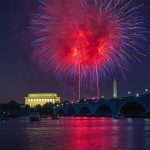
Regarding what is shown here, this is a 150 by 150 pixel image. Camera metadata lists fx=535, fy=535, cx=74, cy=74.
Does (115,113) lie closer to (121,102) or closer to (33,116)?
(121,102)

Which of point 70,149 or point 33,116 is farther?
point 33,116

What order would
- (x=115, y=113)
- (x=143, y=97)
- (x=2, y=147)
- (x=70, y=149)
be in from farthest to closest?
(x=115, y=113), (x=143, y=97), (x=2, y=147), (x=70, y=149)

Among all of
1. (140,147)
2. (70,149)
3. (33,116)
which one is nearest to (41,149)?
(70,149)

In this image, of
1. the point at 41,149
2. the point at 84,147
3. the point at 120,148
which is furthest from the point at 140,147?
the point at 41,149

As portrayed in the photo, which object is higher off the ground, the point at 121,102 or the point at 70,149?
the point at 121,102

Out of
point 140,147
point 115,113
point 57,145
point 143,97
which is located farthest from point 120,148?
point 115,113

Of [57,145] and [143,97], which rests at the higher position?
[143,97]

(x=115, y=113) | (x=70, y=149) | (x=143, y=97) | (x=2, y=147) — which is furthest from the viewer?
(x=115, y=113)

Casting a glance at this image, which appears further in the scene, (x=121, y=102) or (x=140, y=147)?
(x=121, y=102)

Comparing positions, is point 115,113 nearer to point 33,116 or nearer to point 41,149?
point 33,116
